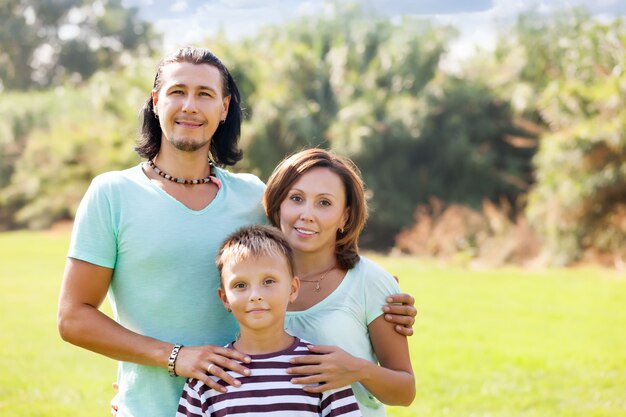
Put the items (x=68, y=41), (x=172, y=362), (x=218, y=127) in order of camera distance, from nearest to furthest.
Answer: (x=172, y=362) → (x=218, y=127) → (x=68, y=41)

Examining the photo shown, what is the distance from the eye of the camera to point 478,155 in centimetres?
1975

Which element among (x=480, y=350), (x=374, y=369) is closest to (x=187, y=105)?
(x=374, y=369)

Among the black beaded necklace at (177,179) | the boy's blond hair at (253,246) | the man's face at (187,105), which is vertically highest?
the man's face at (187,105)

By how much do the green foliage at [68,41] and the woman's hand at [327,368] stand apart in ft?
134

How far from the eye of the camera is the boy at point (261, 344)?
277 cm

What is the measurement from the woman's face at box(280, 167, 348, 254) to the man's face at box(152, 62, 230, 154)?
1.48 feet

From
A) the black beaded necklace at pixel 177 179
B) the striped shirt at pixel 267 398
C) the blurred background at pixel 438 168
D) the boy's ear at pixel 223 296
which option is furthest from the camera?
the blurred background at pixel 438 168

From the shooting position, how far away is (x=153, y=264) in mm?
3025

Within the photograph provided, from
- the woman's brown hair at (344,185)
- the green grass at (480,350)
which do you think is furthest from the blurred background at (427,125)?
the woman's brown hair at (344,185)

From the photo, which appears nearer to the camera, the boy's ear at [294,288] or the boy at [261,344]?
the boy at [261,344]

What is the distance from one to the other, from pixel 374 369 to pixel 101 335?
1039 millimetres

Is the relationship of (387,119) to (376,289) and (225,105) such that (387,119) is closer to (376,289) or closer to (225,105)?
(225,105)

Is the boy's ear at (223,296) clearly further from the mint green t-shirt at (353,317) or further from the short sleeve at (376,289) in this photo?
the short sleeve at (376,289)

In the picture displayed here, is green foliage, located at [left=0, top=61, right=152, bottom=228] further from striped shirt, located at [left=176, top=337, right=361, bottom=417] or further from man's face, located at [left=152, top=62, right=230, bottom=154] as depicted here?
striped shirt, located at [left=176, top=337, right=361, bottom=417]
